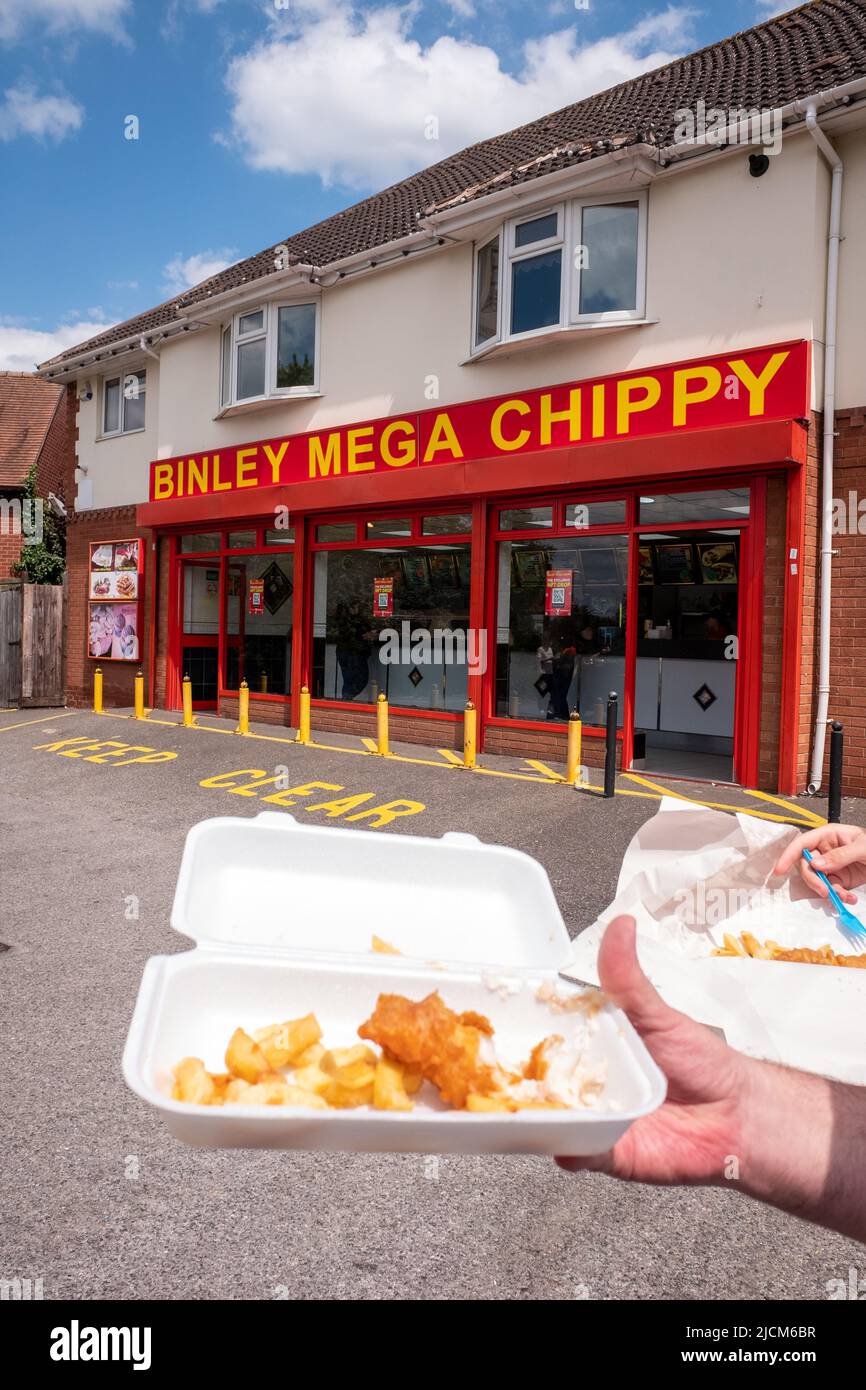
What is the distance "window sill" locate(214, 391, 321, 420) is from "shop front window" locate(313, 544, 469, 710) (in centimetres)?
228

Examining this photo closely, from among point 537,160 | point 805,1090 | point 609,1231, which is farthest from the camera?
point 537,160

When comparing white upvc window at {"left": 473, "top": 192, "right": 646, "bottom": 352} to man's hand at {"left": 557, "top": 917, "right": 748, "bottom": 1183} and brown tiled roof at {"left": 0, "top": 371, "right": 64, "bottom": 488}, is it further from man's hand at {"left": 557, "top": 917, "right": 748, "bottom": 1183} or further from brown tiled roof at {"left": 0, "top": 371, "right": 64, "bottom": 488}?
brown tiled roof at {"left": 0, "top": 371, "right": 64, "bottom": 488}

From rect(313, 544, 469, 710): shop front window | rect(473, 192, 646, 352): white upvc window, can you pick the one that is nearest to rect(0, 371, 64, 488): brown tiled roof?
rect(313, 544, 469, 710): shop front window

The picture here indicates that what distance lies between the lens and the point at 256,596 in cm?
1515

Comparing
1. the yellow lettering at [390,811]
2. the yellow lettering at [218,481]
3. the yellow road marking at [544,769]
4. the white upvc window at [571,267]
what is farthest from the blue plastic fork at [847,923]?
the yellow lettering at [218,481]

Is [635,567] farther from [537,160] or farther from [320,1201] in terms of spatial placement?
[320,1201]

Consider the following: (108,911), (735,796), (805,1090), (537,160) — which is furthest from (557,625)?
(805,1090)

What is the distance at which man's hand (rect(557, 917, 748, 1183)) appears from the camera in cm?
147

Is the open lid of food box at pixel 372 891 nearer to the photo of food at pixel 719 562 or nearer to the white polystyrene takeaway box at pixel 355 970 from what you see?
the white polystyrene takeaway box at pixel 355 970

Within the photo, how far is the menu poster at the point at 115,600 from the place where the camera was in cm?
1662

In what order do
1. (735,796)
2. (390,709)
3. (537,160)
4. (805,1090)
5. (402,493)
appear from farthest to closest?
(390,709) → (402,493) → (537,160) → (735,796) → (805,1090)

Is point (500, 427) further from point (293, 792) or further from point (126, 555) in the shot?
point (126, 555)

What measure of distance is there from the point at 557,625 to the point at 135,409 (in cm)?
1020

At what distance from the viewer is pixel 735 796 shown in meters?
9.14
